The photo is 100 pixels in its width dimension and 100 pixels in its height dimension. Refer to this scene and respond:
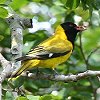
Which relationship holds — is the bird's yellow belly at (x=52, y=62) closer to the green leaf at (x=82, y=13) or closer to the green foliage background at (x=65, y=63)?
the green foliage background at (x=65, y=63)

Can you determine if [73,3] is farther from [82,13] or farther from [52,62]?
[82,13]

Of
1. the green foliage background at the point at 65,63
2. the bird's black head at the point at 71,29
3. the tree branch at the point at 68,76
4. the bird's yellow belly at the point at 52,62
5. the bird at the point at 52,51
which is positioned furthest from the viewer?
the bird's black head at the point at 71,29

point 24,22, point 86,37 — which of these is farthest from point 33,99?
point 86,37

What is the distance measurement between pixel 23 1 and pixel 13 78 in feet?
2.86

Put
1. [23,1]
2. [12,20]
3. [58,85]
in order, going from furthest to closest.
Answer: [58,85], [23,1], [12,20]

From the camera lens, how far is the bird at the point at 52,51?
3.90 metres

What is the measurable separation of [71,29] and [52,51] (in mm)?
1018

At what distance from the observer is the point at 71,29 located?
17.5 feet

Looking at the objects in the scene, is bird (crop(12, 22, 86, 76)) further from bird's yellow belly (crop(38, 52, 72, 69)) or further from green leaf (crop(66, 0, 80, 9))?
green leaf (crop(66, 0, 80, 9))

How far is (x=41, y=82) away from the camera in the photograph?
4.59 metres

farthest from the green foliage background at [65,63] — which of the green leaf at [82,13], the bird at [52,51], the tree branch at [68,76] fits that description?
the tree branch at [68,76]

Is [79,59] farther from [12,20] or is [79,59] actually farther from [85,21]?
[12,20]

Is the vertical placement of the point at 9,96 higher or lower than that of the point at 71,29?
higher

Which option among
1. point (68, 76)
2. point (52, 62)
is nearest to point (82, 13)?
point (52, 62)
